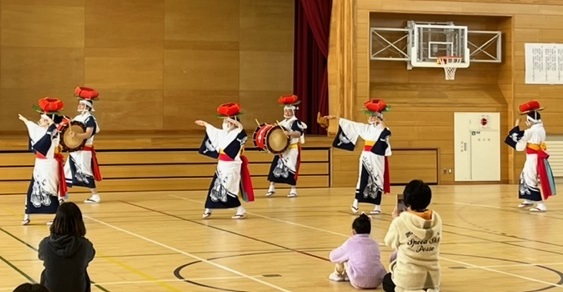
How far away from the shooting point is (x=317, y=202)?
15.5m

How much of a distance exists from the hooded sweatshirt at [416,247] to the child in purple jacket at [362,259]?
0.90 metres

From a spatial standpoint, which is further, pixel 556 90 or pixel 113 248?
pixel 556 90

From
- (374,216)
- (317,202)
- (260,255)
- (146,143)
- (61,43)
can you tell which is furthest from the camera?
(61,43)

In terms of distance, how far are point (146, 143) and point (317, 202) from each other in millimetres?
3619

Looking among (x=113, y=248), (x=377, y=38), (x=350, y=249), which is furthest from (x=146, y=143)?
(x=350, y=249)

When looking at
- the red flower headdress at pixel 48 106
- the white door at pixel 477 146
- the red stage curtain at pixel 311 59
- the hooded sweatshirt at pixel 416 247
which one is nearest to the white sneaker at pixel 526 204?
the white door at pixel 477 146

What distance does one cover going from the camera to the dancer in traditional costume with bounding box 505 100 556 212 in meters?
14.4

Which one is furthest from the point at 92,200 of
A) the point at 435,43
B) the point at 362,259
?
the point at 362,259

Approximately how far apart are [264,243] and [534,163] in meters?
5.73

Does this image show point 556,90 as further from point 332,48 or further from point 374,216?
point 374,216

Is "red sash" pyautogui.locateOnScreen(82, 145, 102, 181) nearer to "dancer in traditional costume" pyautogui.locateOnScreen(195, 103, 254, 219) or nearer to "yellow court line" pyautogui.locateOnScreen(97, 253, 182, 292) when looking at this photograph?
"dancer in traditional costume" pyautogui.locateOnScreen(195, 103, 254, 219)

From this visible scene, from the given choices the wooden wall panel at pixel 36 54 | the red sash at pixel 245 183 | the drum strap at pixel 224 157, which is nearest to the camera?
the drum strap at pixel 224 157

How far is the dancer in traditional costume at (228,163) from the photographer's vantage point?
12750 mm

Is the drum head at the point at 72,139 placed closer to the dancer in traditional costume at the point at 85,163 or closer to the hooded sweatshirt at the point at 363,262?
the dancer in traditional costume at the point at 85,163
